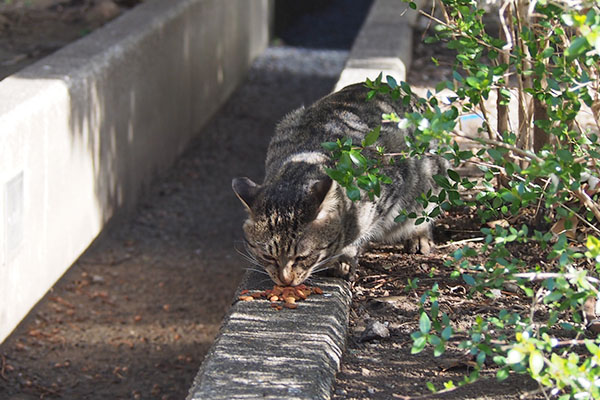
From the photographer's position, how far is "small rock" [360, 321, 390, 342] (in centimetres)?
337

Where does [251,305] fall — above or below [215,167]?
above

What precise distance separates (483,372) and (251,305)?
1.02 metres

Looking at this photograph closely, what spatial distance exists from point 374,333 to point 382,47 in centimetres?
388

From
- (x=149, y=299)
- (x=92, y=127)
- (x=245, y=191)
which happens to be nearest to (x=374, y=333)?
(x=245, y=191)

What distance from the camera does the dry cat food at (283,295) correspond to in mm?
3506

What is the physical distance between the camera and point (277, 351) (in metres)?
3.07

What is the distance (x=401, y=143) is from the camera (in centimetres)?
436

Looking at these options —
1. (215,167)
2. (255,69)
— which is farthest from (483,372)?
(255,69)

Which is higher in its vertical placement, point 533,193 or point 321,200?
point 533,193

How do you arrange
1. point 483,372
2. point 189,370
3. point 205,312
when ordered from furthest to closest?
1. point 205,312
2. point 189,370
3. point 483,372

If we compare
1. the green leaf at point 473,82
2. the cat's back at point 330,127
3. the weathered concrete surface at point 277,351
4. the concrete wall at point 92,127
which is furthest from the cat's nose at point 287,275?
the concrete wall at point 92,127

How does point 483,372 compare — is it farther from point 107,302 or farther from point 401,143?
point 107,302

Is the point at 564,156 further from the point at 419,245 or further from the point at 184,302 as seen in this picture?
the point at 184,302

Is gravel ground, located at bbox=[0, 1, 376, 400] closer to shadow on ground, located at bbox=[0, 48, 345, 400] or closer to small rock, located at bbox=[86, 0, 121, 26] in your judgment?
shadow on ground, located at bbox=[0, 48, 345, 400]
